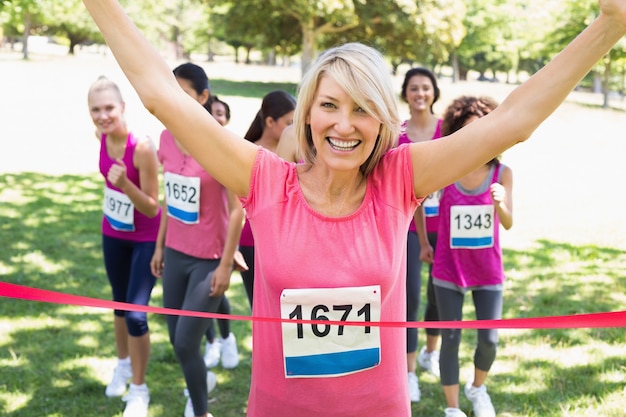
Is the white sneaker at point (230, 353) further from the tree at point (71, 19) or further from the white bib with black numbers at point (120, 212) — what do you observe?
the tree at point (71, 19)

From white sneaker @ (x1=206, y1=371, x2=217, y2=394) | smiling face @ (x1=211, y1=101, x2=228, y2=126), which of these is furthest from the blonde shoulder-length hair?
smiling face @ (x1=211, y1=101, x2=228, y2=126)

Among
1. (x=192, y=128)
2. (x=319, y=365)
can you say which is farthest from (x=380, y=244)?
(x=192, y=128)

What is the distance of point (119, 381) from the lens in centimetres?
482

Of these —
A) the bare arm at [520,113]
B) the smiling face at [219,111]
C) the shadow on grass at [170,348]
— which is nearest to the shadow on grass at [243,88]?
the shadow on grass at [170,348]

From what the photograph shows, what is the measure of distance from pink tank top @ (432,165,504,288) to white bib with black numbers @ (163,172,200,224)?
140 cm

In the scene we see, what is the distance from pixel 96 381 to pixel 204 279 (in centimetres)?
141

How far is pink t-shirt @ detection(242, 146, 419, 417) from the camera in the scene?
2033mm

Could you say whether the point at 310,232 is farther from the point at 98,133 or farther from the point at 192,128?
the point at 98,133

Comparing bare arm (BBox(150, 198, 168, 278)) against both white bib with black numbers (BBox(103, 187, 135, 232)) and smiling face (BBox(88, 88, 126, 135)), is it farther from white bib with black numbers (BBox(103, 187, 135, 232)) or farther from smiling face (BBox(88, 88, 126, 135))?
smiling face (BBox(88, 88, 126, 135))

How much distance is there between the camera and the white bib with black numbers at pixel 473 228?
4.23 m

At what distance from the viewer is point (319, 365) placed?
2.12 metres

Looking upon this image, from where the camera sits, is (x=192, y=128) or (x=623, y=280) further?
(x=623, y=280)

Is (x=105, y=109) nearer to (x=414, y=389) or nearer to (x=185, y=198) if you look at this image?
(x=185, y=198)

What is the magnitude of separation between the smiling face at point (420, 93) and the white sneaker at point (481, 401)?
6.20 ft
